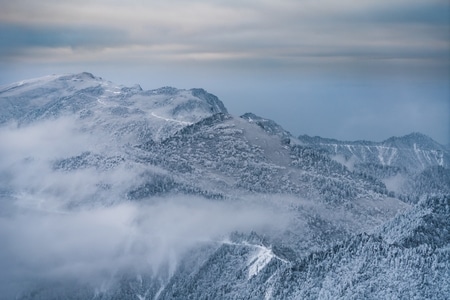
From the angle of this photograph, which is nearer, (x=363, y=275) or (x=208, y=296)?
(x=363, y=275)

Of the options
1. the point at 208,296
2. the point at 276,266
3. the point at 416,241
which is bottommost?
the point at 208,296

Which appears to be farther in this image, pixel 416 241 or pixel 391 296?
pixel 416 241

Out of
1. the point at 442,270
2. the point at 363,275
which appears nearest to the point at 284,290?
the point at 363,275

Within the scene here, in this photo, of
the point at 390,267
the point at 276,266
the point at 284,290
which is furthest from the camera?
the point at 276,266

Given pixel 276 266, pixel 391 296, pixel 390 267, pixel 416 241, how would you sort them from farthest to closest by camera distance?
pixel 276 266 → pixel 416 241 → pixel 390 267 → pixel 391 296

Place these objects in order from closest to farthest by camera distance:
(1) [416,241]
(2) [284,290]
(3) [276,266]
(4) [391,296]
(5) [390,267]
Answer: (4) [391,296]
(5) [390,267]
(2) [284,290]
(1) [416,241]
(3) [276,266]

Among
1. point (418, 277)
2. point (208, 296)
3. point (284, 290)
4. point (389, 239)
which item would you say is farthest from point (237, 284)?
point (418, 277)

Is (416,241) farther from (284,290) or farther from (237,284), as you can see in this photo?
(237,284)

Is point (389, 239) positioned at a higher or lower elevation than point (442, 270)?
lower

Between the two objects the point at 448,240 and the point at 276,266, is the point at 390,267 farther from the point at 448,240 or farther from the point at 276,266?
the point at 276,266
